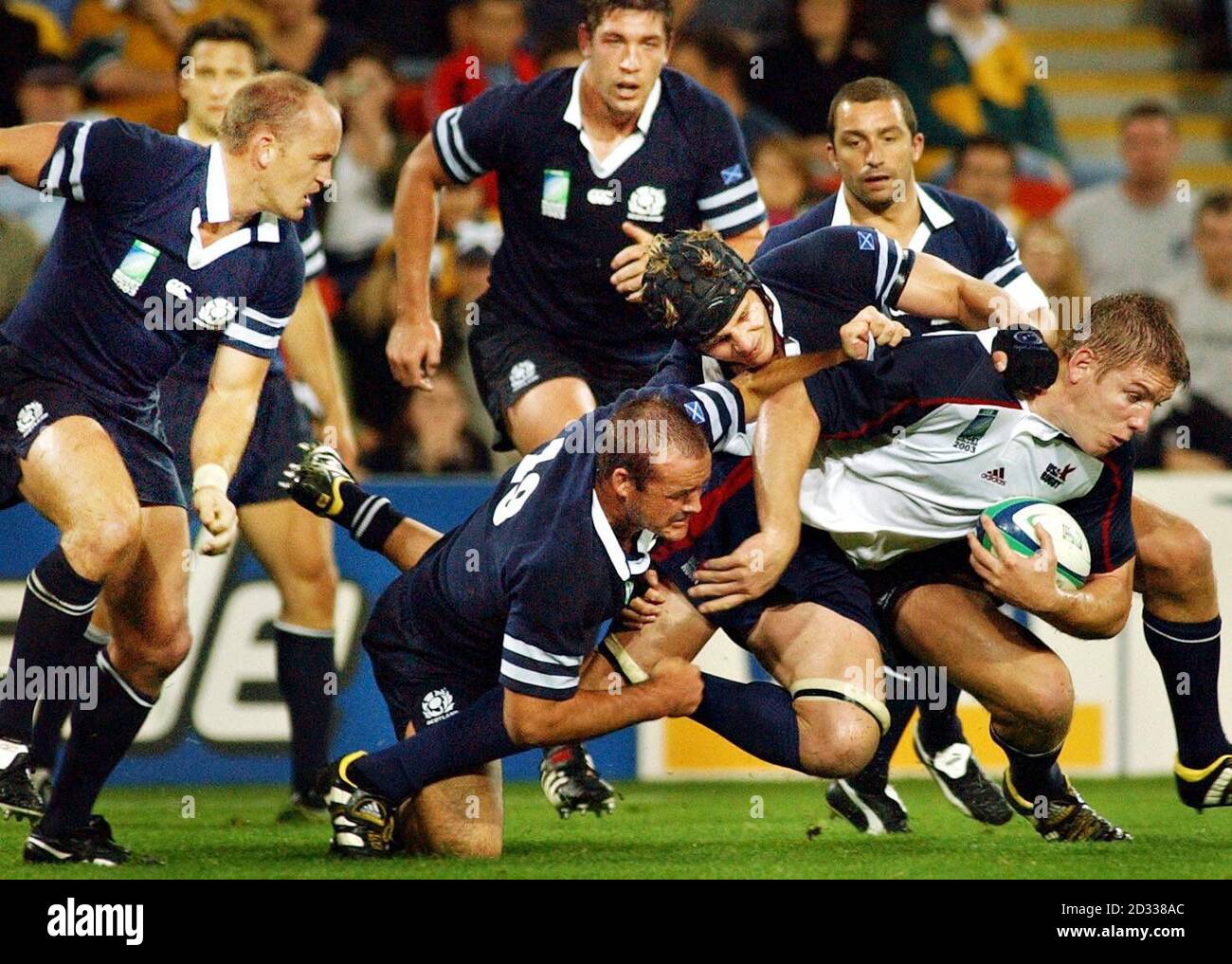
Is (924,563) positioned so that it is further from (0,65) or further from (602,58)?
(0,65)

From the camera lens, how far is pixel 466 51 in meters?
8.48

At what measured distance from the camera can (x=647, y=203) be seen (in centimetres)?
584

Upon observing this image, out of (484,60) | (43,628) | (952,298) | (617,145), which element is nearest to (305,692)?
(43,628)

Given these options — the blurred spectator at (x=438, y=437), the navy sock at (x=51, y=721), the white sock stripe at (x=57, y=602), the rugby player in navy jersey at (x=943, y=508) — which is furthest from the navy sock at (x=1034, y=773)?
the blurred spectator at (x=438, y=437)

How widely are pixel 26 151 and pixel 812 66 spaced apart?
481 cm

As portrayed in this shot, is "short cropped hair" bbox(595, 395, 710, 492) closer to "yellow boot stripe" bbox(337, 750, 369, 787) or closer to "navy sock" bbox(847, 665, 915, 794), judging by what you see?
"yellow boot stripe" bbox(337, 750, 369, 787)

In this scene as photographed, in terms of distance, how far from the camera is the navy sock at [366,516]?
5.53 meters

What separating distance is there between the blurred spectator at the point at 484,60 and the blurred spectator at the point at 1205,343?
9.98 feet

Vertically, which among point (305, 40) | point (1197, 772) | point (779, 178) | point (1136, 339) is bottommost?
point (1197, 772)

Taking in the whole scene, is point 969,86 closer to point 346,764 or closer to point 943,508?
point 943,508

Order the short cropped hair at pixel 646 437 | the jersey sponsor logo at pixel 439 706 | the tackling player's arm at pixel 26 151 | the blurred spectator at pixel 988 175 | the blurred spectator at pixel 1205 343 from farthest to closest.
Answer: the blurred spectator at pixel 988 175 < the blurred spectator at pixel 1205 343 < the jersey sponsor logo at pixel 439 706 < the tackling player's arm at pixel 26 151 < the short cropped hair at pixel 646 437

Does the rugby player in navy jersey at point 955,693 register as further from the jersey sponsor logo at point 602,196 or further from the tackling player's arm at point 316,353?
the tackling player's arm at point 316,353

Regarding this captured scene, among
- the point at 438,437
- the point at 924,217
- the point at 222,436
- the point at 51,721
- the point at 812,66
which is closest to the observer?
the point at 222,436

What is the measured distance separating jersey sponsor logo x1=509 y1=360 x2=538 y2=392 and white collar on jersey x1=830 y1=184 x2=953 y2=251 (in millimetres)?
1031
